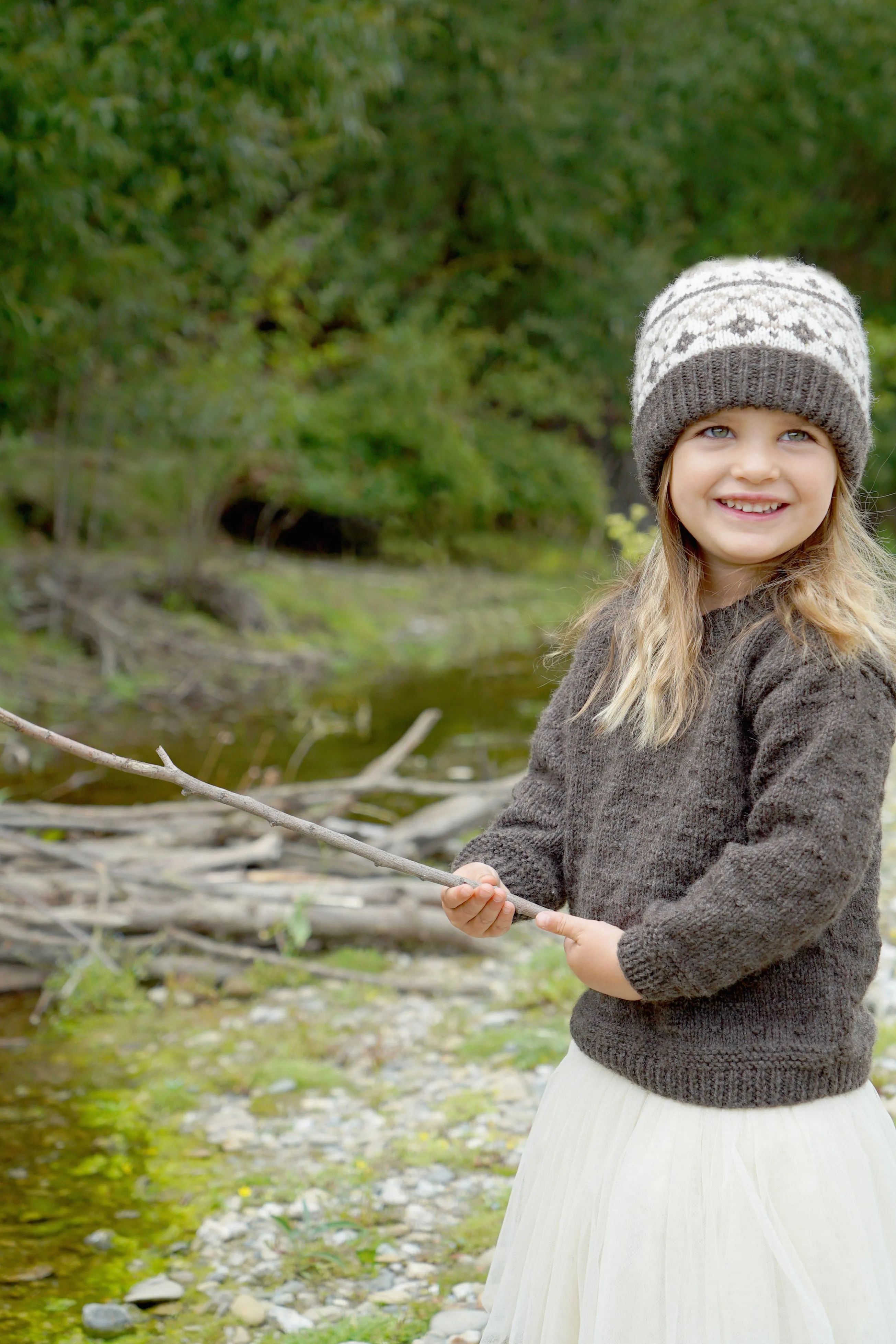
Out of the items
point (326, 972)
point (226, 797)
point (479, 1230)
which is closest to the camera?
point (226, 797)

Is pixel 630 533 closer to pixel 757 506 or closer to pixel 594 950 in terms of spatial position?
pixel 757 506

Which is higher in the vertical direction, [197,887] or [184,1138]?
[197,887]

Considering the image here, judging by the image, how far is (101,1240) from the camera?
8.59 feet

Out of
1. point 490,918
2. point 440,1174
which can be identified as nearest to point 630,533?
point 440,1174

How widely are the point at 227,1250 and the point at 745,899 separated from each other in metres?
1.61

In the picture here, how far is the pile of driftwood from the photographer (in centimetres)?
382

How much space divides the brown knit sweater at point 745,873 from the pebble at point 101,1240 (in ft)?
4.33

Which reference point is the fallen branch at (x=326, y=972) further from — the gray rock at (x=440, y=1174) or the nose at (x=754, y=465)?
the nose at (x=754, y=465)

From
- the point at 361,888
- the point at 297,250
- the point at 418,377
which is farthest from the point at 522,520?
the point at 361,888

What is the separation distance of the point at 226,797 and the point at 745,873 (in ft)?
2.02

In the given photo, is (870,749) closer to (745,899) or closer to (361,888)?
Result: (745,899)

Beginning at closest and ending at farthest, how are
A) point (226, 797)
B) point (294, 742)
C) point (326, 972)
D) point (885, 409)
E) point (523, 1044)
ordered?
point (226, 797) < point (523, 1044) < point (326, 972) < point (294, 742) < point (885, 409)

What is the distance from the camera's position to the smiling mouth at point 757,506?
1712 millimetres

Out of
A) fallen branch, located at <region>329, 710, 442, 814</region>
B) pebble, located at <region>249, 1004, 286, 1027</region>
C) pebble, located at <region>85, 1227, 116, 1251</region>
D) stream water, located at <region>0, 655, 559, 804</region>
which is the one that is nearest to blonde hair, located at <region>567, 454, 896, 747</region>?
pebble, located at <region>85, 1227, 116, 1251</region>
